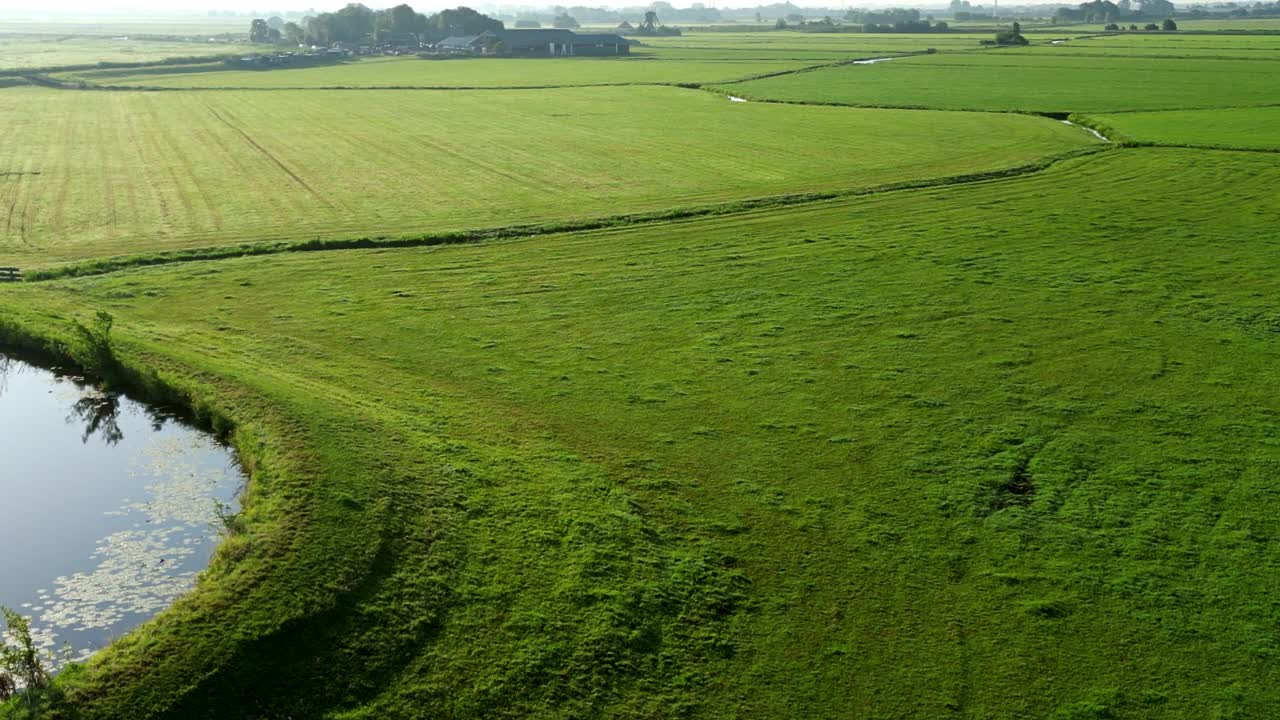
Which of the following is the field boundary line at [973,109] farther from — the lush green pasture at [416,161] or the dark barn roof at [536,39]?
the dark barn roof at [536,39]

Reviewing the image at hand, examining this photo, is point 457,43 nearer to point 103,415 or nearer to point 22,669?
point 103,415

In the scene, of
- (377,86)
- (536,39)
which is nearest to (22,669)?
(377,86)

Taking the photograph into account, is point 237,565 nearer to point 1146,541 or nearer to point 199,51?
point 1146,541

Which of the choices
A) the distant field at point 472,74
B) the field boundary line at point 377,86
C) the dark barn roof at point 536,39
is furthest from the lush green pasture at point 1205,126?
the dark barn roof at point 536,39

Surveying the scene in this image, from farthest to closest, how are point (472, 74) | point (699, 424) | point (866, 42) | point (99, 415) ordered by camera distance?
point (866, 42) → point (472, 74) → point (99, 415) → point (699, 424)

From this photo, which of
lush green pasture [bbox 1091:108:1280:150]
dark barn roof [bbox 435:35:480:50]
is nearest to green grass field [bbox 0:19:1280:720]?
lush green pasture [bbox 1091:108:1280:150]

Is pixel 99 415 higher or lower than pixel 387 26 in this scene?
lower

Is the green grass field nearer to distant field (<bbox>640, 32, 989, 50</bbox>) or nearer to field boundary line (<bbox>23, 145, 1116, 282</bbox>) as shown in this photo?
field boundary line (<bbox>23, 145, 1116, 282</bbox>)
